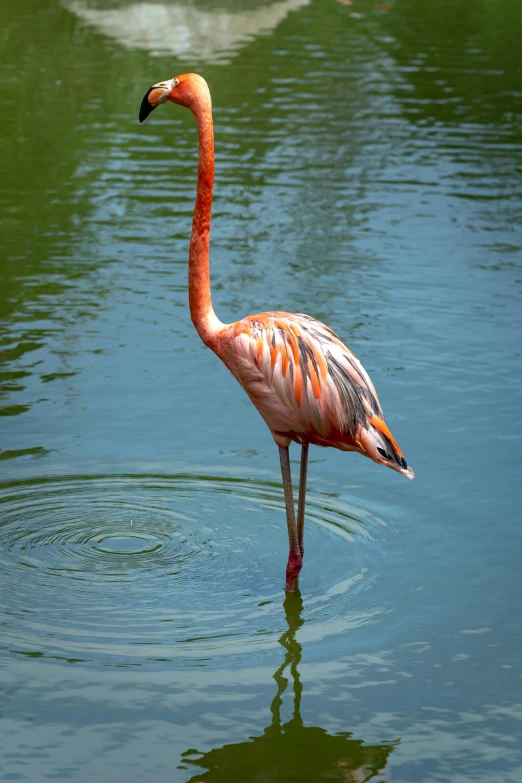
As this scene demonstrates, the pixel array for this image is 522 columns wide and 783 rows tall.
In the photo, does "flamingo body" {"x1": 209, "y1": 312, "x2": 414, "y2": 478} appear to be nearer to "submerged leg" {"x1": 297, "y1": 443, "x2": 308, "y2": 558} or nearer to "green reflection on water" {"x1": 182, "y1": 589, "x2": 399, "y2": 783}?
"submerged leg" {"x1": 297, "y1": 443, "x2": 308, "y2": 558}

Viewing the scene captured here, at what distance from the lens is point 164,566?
261 inches

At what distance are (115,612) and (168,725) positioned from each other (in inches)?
38.9

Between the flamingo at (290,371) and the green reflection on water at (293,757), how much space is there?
3.71 ft

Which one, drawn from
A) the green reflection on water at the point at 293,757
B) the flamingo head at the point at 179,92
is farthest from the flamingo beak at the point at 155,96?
the green reflection on water at the point at 293,757

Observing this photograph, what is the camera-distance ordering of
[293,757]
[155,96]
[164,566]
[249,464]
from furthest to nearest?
[249,464], [164,566], [155,96], [293,757]

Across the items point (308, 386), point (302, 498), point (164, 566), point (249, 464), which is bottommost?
point (164, 566)

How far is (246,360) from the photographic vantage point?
6133 mm

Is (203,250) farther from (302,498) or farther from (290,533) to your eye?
(290,533)

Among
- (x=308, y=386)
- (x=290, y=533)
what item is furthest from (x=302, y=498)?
(x=308, y=386)

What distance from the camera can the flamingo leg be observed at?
616cm

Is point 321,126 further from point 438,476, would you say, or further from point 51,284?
point 438,476

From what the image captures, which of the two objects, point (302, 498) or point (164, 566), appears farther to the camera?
point (164, 566)

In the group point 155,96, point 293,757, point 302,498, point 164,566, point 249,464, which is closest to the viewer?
point 293,757

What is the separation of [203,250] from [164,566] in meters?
1.68
